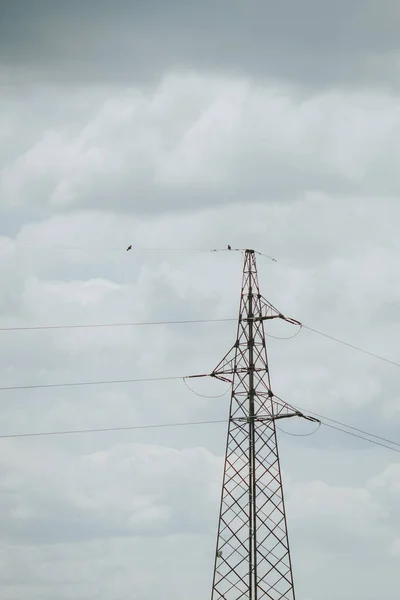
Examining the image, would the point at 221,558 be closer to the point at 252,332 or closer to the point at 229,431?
the point at 229,431

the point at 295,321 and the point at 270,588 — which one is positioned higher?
the point at 295,321

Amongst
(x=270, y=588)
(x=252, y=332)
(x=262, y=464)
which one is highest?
(x=252, y=332)

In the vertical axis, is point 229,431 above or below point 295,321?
below

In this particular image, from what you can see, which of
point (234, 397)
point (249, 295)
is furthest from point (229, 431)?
point (249, 295)

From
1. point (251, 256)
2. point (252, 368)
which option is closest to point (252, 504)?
point (252, 368)

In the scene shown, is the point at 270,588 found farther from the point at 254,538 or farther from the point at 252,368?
the point at 252,368

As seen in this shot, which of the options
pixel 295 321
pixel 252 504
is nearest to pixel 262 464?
pixel 252 504

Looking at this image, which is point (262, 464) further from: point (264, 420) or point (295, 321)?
point (295, 321)
